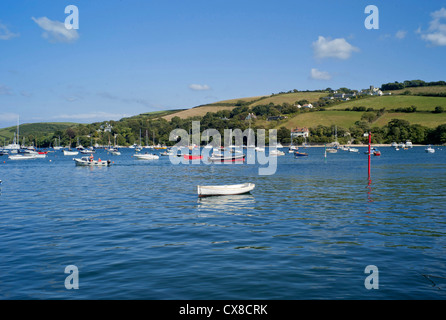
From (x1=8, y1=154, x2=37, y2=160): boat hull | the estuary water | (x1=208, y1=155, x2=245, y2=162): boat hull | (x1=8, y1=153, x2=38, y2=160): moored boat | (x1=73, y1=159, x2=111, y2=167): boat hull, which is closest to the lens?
the estuary water

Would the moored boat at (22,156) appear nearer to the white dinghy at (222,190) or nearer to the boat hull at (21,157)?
the boat hull at (21,157)

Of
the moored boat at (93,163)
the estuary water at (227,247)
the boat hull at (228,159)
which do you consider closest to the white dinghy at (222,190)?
the estuary water at (227,247)

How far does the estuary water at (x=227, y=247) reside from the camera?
54.9 feet

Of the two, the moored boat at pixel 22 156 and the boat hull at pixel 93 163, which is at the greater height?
the moored boat at pixel 22 156

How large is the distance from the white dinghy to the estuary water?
5.93 ft

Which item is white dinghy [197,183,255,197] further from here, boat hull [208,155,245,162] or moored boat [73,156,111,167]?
boat hull [208,155,245,162]

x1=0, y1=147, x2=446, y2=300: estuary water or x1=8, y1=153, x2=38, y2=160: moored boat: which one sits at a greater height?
x1=8, y1=153, x2=38, y2=160: moored boat

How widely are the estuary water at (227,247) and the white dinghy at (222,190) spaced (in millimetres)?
1806

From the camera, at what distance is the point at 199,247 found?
2341 centimetres

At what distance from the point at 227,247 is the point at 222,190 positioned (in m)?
21.2

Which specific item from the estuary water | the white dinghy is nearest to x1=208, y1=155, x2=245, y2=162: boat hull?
the white dinghy

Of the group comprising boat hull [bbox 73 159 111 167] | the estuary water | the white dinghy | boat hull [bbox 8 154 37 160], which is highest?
boat hull [bbox 8 154 37 160]

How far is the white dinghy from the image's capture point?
143 ft

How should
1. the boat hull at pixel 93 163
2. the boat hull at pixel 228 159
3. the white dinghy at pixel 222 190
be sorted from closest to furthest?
the white dinghy at pixel 222 190 < the boat hull at pixel 93 163 < the boat hull at pixel 228 159
